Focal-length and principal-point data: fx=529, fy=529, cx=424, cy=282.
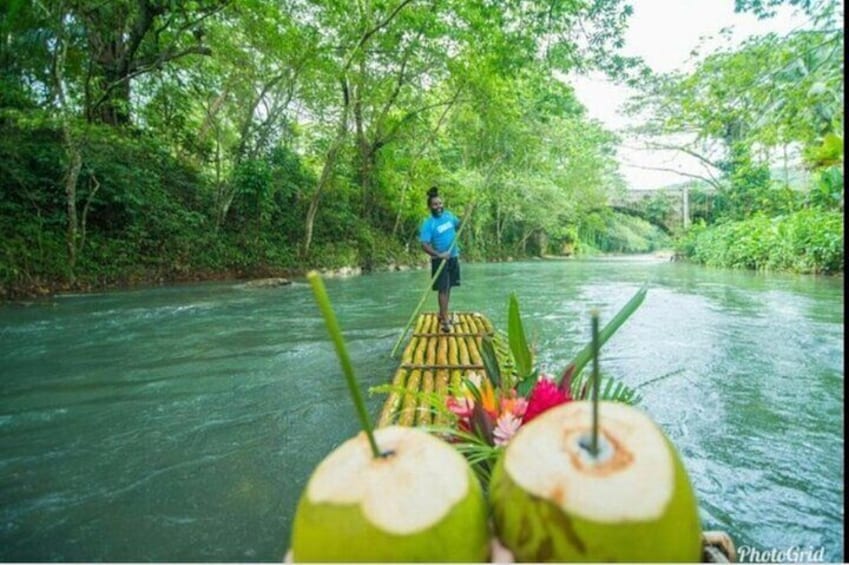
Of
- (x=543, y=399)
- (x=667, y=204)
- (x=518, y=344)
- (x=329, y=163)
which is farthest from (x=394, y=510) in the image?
(x=667, y=204)

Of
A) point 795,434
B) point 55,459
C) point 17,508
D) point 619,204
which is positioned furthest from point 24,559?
point 619,204

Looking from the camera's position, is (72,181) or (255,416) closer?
(255,416)

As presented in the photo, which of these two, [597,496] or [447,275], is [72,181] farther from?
[597,496]

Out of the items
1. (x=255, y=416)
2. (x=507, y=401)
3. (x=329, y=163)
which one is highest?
(x=329, y=163)

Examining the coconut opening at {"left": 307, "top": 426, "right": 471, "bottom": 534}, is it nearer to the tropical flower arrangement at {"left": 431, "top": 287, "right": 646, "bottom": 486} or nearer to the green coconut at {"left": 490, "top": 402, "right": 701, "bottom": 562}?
the green coconut at {"left": 490, "top": 402, "right": 701, "bottom": 562}

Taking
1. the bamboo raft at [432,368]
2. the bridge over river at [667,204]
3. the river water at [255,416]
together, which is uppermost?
the bridge over river at [667,204]

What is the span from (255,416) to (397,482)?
281cm

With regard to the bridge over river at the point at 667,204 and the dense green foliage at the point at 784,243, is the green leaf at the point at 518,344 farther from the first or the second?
the bridge over river at the point at 667,204

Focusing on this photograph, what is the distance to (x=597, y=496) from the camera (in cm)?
54

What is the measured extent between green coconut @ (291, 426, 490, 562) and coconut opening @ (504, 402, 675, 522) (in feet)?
0.25

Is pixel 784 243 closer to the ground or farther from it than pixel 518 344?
farther from it

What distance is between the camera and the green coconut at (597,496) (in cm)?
53

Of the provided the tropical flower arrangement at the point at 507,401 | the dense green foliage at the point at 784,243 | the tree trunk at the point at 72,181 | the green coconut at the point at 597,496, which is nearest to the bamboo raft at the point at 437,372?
the tropical flower arrangement at the point at 507,401

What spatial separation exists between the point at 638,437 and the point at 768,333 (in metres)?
6.15
